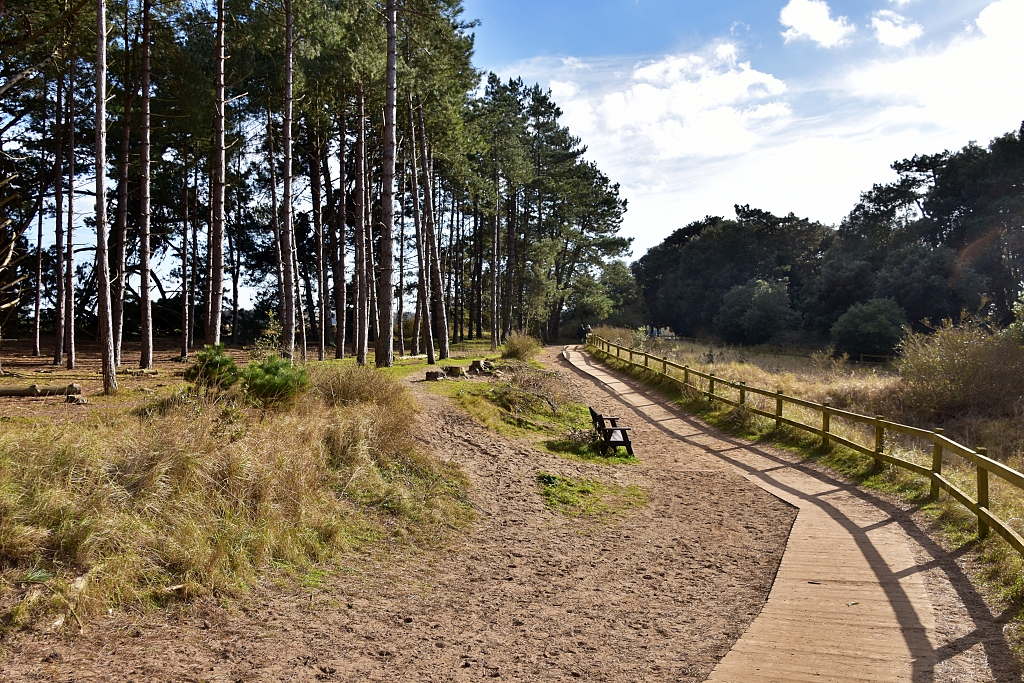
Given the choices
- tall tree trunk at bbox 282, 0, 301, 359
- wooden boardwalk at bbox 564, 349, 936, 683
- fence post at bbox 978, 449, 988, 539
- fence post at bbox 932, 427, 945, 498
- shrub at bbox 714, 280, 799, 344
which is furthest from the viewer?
shrub at bbox 714, 280, 799, 344

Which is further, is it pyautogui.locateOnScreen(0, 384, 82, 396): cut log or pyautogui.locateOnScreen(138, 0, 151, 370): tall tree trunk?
pyautogui.locateOnScreen(138, 0, 151, 370): tall tree trunk

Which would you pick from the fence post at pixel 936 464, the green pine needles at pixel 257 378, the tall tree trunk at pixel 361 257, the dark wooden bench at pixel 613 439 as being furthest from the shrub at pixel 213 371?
the fence post at pixel 936 464

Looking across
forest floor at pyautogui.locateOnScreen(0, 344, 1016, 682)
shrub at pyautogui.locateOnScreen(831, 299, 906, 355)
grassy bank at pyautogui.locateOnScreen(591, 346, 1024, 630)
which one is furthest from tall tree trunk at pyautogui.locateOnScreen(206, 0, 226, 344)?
shrub at pyautogui.locateOnScreen(831, 299, 906, 355)

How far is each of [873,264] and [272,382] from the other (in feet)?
157

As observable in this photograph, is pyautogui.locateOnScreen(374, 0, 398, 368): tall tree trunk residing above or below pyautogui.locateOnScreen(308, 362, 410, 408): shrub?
above

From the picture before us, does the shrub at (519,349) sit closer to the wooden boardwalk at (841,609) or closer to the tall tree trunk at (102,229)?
the tall tree trunk at (102,229)

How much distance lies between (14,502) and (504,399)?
9.92 metres

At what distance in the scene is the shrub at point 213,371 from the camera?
32.4 feet

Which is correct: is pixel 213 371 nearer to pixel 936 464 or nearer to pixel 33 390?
pixel 33 390

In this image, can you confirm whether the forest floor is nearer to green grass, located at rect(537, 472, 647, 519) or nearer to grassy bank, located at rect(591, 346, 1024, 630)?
green grass, located at rect(537, 472, 647, 519)

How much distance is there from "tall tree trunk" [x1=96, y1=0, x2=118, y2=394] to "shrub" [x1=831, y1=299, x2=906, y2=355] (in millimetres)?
38525

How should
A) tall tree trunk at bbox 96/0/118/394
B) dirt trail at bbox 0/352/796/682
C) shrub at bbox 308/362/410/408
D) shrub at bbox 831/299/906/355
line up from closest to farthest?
dirt trail at bbox 0/352/796/682 < shrub at bbox 308/362/410/408 < tall tree trunk at bbox 96/0/118/394 < shrub at bbox 831/299/906/355

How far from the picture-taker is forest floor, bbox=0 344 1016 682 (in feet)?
14.5

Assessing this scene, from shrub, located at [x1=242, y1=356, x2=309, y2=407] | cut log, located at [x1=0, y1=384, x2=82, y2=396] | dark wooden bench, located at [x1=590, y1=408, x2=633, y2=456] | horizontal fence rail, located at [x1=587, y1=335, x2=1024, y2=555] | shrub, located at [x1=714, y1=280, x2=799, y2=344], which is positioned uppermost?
shrub, located at [x1=714, y1=280, x2=799, y2=344]
